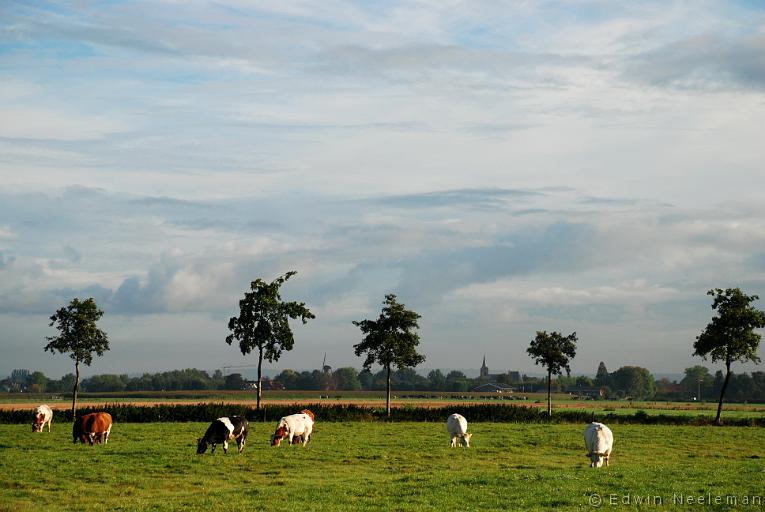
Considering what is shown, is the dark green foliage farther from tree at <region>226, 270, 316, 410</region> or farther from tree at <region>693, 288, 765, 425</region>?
tree at <region>693, 288, 765, 425</region>

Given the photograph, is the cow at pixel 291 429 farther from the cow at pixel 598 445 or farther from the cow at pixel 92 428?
the cow at pixel 598 445

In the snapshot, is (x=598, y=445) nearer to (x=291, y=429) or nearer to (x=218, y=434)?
(x=291, y=429)

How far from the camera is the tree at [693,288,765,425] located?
63.8m

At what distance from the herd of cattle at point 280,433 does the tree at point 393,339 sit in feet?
75.4

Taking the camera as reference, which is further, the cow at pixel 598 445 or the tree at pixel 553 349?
the tree at pixel 553 349

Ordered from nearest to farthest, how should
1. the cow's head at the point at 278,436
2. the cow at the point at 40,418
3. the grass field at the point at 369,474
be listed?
the grass field at the point at 369,474 → the cow's head at the point at 278,436 → the cow at the point at 40,418

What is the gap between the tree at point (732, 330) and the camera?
63844 mm

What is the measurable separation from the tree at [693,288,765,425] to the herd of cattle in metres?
30.1

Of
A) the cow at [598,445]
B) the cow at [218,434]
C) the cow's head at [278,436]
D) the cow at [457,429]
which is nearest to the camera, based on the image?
the cow at [598,445]

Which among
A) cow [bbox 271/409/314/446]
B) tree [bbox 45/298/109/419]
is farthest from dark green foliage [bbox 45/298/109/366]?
cow [bbox 271/409/314/446]

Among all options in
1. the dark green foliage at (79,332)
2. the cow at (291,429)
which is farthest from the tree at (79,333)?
the cow at (291,429)

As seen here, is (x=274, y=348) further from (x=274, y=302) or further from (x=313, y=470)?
(x=313, y=470)

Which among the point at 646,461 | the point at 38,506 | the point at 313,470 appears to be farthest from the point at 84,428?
the point at 646,461

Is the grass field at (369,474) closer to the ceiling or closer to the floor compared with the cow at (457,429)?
closer to the floor
